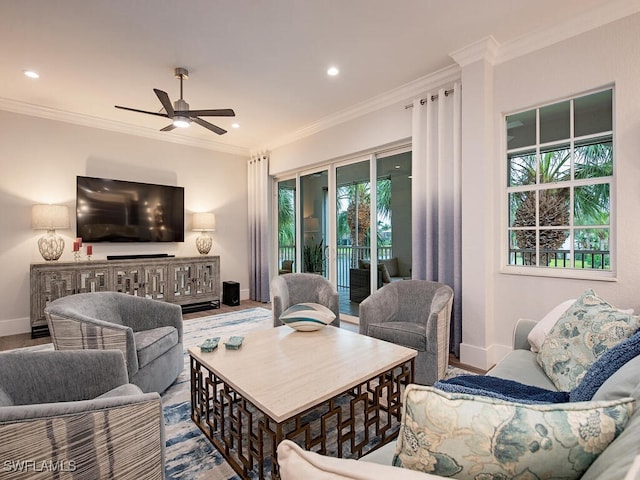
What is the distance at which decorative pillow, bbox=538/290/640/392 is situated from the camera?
140 centimetres

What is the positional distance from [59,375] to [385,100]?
388 centimetres

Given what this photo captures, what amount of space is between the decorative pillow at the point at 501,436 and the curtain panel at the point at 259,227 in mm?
5232

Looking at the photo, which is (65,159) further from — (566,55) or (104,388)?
(566,55)

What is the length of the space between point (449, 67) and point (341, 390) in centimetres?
320

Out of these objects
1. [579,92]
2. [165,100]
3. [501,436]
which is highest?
[165,100]

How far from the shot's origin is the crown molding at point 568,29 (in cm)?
234

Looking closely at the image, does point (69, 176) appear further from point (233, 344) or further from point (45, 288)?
point (233, 344)

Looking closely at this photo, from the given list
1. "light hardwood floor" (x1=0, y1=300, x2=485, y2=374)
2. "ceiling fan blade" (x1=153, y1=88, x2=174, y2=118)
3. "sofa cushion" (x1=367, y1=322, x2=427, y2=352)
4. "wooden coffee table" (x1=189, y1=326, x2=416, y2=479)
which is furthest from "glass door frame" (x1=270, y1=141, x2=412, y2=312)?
"ceiling fan blade" (x1=153, y1=88, x2=174, y2=118)

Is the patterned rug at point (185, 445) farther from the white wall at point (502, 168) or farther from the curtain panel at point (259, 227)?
the curtain panel at point (259, 227)

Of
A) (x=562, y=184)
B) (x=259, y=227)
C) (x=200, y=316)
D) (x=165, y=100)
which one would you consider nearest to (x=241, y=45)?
(x=165, y=100)

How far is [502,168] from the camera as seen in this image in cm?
299

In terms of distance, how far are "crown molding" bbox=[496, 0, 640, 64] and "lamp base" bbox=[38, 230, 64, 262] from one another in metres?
5.42

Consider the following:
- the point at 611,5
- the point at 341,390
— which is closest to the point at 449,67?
the point at 611,5

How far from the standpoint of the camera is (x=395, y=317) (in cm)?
300
